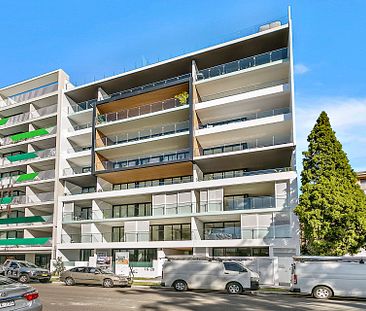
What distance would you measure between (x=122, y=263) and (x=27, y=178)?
17.4m

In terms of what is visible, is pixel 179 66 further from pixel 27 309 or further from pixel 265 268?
pixel 27 309

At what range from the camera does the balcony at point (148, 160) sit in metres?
36.3

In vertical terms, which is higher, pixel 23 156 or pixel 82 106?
pixel 82 106

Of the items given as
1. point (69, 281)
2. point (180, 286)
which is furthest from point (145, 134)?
point (180, 286)

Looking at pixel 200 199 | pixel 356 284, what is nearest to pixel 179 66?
pixel 200 199

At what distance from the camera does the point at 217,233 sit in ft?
105

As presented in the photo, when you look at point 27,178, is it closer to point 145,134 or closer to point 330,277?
point 145,134

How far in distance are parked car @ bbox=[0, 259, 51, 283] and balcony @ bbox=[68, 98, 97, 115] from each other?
19945 millimetres

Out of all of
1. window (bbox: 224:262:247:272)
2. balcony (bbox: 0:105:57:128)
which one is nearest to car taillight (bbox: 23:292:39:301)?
window (bbox: 224:262:247:272)

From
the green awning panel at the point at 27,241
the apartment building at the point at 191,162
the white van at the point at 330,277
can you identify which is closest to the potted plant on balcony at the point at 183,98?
the apartment building at the point at 191,162

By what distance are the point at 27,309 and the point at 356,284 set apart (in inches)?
619

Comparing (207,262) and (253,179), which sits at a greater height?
(253,179)

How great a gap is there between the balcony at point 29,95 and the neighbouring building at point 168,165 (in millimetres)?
570

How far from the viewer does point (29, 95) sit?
48531mm
